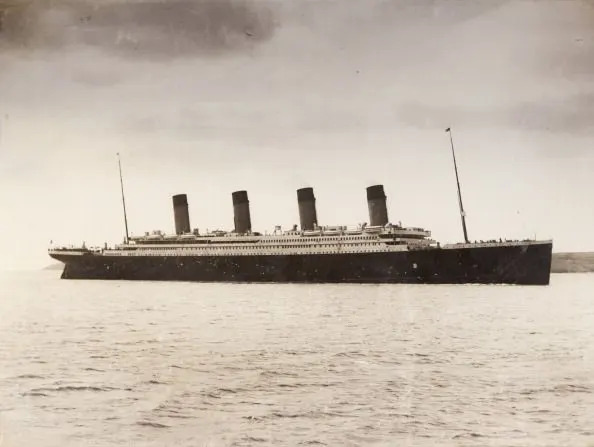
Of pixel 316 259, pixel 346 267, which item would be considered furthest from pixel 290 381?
pixel 316 259

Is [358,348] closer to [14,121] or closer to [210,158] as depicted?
[210,158]

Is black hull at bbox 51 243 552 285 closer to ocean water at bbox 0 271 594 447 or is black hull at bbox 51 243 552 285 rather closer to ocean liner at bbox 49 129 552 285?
ocean liner at bbox 49 129 552 285

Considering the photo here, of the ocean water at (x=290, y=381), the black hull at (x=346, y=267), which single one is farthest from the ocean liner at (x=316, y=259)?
the ocean water at (x=290, y=381)

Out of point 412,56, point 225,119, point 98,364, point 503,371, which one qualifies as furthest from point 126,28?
point 503,371

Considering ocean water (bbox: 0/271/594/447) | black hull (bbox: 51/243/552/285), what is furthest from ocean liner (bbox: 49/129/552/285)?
ocean water (bbox: 0/271/594/447)

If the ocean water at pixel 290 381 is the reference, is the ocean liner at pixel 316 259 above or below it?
above

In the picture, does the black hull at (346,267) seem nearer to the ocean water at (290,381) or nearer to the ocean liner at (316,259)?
the ocean liner at (316,259)
